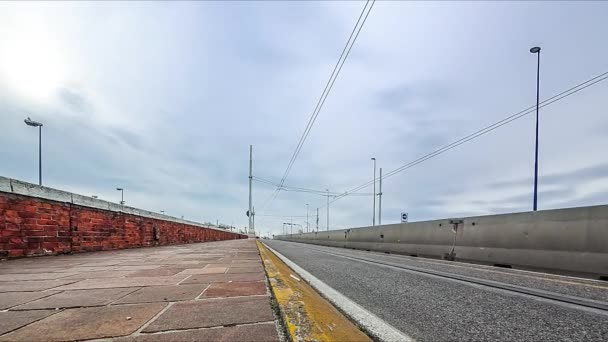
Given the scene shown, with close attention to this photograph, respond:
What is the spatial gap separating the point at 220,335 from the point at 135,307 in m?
1.01

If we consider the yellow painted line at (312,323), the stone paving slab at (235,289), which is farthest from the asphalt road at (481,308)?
the stone paving slab at (235,289)

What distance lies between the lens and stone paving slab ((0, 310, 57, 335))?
200 cm

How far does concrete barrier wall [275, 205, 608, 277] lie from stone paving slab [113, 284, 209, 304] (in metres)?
5.83

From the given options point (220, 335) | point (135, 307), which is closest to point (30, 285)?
point (135, 307)

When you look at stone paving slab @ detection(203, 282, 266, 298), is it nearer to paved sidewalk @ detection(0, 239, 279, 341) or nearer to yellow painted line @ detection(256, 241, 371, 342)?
paved sidewalk @ detection(0, 239, 279, 341)

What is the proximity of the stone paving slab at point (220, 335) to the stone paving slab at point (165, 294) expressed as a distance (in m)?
0.91

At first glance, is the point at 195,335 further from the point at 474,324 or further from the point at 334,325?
the point at 474,324

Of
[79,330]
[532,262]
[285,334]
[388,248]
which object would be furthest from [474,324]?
[388,248]

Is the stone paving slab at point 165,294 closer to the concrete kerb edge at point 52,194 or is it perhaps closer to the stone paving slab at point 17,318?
the stone paving slab at point 17,318

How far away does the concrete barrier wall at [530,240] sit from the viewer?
5273 millimetres

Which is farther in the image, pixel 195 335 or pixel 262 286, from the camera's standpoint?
pixel 262 286

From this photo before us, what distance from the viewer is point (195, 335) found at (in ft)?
5.95

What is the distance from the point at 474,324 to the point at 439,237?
7781mm

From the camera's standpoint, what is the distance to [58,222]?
6.54 metres
